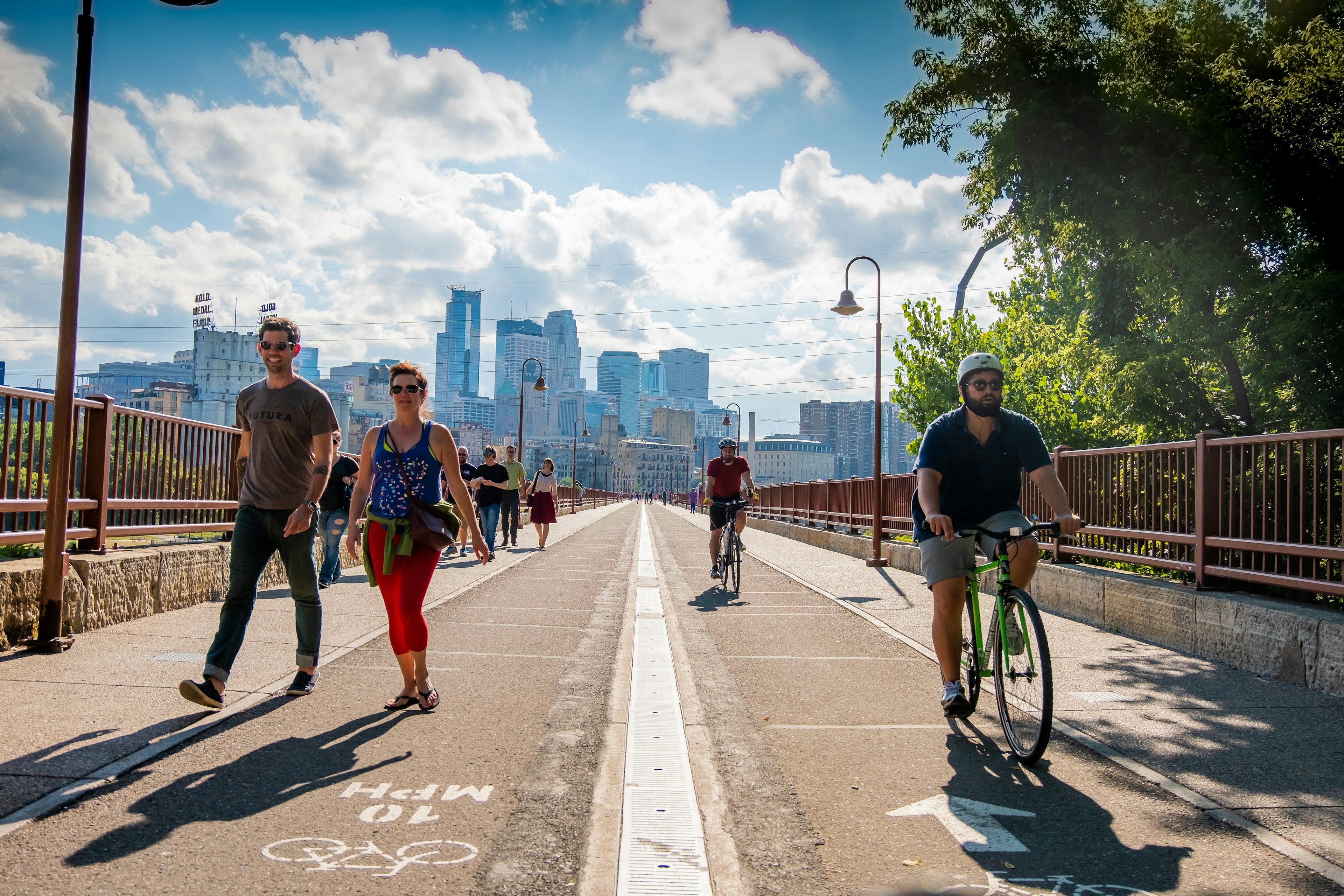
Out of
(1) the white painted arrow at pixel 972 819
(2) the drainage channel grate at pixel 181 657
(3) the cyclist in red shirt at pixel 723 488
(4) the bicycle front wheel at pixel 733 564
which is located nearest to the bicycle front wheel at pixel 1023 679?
(1) the white painted arrow at pixel 972 819

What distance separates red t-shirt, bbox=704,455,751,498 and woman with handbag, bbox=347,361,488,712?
7405 mm

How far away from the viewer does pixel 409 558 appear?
5371mm

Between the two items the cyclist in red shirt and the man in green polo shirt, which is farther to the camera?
the man in green polo shirt

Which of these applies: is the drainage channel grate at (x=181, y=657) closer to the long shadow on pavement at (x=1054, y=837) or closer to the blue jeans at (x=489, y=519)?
the long shadow on pavement at (x=1054, y=837)

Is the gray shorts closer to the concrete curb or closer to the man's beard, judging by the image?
the man's beard

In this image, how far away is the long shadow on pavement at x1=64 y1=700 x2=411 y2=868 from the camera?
3.24m

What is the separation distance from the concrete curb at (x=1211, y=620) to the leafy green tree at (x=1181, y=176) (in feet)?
14.6

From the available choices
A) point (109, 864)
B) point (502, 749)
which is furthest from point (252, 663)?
point (109, 864)

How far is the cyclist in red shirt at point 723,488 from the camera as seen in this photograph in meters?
12.7

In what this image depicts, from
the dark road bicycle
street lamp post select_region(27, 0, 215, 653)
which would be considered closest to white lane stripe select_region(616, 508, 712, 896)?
street lamp post select_region(27, 0, 215, 653)

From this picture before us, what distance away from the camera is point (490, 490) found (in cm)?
1759

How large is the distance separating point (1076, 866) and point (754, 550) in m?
18.5

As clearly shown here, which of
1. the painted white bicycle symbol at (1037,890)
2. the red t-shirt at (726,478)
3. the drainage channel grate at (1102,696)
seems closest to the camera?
the painted white bicycle symbol at (1037,890)

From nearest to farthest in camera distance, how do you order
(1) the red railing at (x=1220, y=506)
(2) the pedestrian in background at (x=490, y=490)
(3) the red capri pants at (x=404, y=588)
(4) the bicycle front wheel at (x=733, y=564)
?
(3) the red capri pants at (x=404, y=588) < (1) the red railing at (x=1220, y=506) < (4) the bicycle front wheel at (x=733, y=564) < (2) the pedestrian in background at (x=490, y=490)
